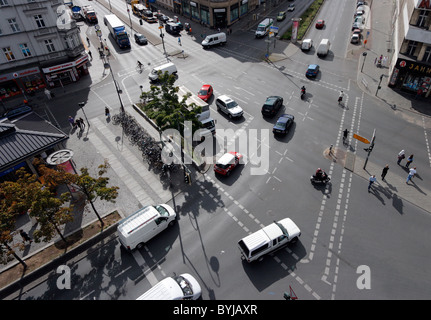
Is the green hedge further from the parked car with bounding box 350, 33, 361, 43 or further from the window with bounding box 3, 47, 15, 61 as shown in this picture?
the window with bounding box 3, 47, 15, 61

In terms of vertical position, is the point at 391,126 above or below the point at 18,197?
below

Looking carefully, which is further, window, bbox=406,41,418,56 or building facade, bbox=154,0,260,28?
building facade, bbox=154,0,260,28

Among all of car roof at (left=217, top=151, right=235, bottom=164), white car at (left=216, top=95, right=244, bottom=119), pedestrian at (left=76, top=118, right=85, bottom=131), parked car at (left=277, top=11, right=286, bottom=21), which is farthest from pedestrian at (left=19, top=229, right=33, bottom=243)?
parked car at (left=277, top=11, right=286, bottom=21)

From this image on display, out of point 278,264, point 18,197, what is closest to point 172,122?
point 18,197

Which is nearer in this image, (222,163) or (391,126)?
(222,163)

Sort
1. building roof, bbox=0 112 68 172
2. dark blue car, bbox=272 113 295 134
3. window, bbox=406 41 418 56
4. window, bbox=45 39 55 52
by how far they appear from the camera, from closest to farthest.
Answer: building roof, bbox=0 112 68 172, dark blue car, bbox=272 113 295 134, window, bbox=406 41 418 56, window, bbox=45 39 55 52

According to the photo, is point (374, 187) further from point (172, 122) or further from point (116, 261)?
point (116, 261)

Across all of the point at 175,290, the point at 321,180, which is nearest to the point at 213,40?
the point at 321,180
